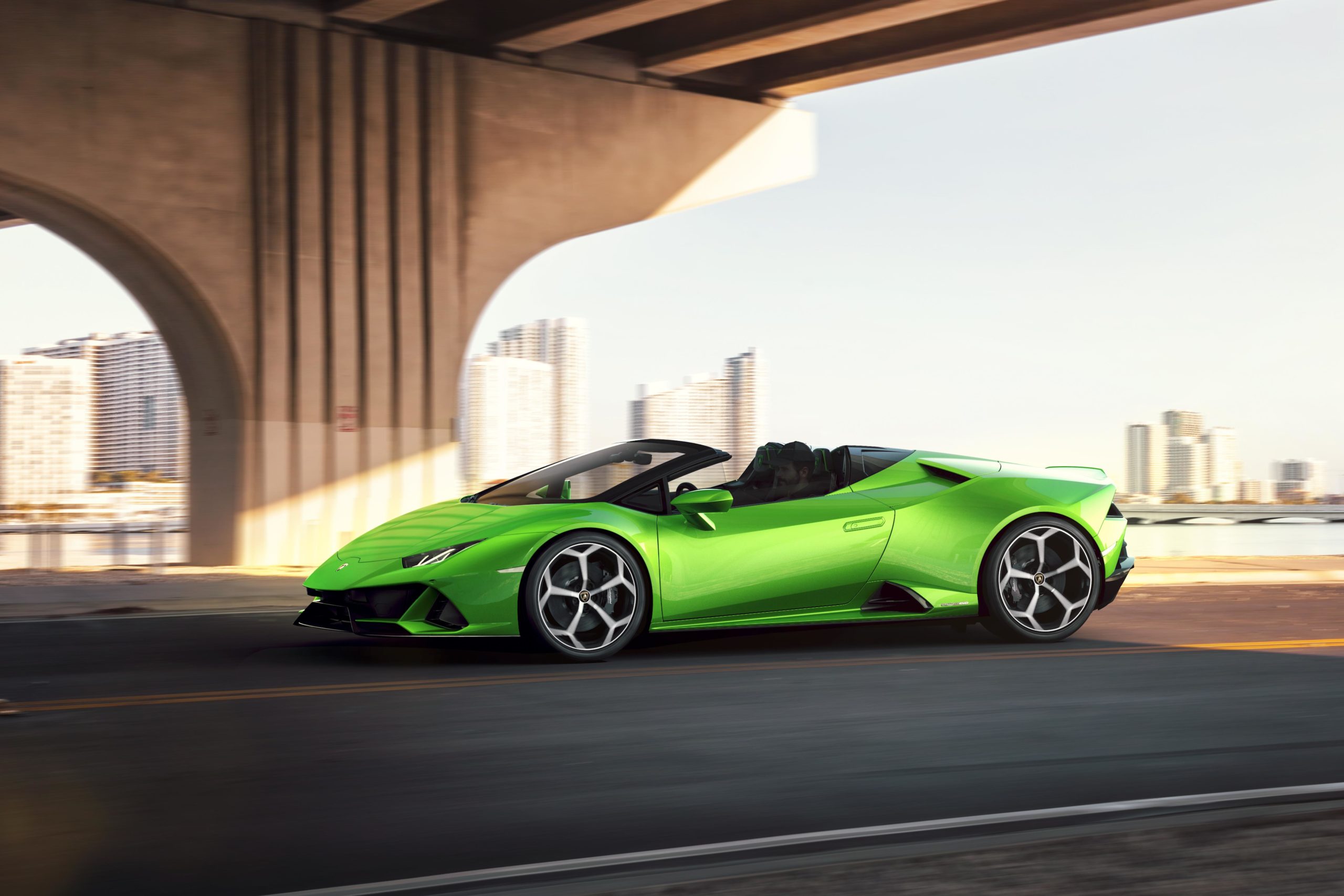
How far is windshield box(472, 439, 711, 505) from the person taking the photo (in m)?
7.38

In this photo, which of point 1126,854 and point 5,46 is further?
point 5,46

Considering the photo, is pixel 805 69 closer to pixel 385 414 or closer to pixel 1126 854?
pixel 385 414

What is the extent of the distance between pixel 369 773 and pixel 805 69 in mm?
16656

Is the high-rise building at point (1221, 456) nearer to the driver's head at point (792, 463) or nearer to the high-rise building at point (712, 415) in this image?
the high-rise building at point (712, 415)

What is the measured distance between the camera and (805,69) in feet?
63.8

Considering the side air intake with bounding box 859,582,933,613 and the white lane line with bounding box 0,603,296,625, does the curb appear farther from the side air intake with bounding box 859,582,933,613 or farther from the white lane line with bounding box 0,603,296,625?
the white lane line with bounding box 0,603,296,625

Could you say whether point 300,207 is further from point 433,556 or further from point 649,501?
point 433,556

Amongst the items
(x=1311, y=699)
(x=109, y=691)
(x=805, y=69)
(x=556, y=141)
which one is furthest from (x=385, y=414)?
(x=1311, y=699)

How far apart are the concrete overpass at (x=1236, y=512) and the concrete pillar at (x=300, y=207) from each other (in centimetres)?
2566

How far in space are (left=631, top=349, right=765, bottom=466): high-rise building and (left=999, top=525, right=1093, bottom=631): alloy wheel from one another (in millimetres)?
1660

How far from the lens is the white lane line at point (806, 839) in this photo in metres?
3.23

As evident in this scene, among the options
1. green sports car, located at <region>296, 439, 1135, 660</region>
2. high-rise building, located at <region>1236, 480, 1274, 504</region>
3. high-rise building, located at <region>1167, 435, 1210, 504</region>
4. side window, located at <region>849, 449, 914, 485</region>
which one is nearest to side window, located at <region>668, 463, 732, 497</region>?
green sports car, located at <region>296, 439, 1135, 660</region>

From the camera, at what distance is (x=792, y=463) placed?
7.65 meters

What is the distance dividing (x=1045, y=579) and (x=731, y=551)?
2.07 metres
